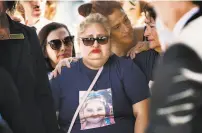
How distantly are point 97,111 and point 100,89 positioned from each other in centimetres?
9

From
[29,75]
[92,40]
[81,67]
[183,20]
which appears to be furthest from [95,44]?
[183,20]

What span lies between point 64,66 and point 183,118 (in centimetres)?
125

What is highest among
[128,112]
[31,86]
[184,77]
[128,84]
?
[184,77]

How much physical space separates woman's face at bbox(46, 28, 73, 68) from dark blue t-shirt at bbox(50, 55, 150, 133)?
10cm

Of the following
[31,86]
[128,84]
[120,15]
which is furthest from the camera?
[120,15]

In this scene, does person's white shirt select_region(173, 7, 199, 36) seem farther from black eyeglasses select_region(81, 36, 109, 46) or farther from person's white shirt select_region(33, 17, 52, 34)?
person's white shirt select_region(33, 17, 52, 34)

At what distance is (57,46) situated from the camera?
1.96m

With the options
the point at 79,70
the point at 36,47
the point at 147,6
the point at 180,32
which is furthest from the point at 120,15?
the point at 180,32

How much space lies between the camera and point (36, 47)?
1225 mm

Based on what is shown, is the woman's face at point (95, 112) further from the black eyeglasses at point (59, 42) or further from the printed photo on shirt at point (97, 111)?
the black eyeglasses at point (59, 42)

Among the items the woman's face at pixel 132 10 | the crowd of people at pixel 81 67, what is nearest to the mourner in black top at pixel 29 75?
the crowd of people at pixel 81 67

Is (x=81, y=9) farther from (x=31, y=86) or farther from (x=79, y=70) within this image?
(x=31, y=86)

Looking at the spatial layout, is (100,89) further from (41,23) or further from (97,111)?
(41,23)

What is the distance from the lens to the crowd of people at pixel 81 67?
3.87ft
